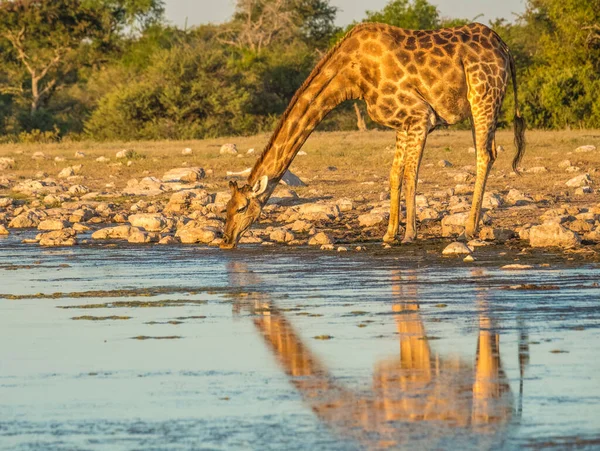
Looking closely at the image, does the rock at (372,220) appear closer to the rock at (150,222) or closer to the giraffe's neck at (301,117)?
the giraffe's neck at (301,117)

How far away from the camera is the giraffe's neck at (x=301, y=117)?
13078 mm

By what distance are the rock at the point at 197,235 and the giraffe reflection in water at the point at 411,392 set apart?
588cm

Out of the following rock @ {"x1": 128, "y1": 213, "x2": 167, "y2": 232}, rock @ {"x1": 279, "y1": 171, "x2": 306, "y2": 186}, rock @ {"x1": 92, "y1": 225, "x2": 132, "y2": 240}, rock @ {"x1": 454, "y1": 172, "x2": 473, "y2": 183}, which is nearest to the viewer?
rock @ {"x1": 92, "y1": 225, "x2": 132, "y2": 240}

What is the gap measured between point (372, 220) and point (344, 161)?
7.72m

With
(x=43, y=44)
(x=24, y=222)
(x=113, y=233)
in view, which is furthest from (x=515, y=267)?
(x=43, y=44)

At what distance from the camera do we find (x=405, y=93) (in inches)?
511

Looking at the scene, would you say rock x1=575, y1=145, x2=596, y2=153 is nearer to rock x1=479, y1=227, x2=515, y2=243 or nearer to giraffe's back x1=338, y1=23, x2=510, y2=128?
giraffe's back x1=338, y1=23, x2=510, y2=128

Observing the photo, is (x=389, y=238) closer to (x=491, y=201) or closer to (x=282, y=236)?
(x=282, y=236)

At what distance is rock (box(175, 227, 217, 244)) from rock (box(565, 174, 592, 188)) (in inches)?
218

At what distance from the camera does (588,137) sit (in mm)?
25578

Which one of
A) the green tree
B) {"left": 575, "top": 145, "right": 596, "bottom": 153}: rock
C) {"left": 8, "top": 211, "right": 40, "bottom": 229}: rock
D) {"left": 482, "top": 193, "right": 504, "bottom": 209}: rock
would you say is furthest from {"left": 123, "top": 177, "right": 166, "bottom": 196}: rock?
the green tree

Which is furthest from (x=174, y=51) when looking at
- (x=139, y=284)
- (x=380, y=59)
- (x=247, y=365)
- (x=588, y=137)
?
(x=247, y=365)

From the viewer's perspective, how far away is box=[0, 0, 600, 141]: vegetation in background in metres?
38.2

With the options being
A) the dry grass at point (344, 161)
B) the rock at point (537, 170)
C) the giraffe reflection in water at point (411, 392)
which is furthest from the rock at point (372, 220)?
the giraffe reflection in water at point (411, 392)
